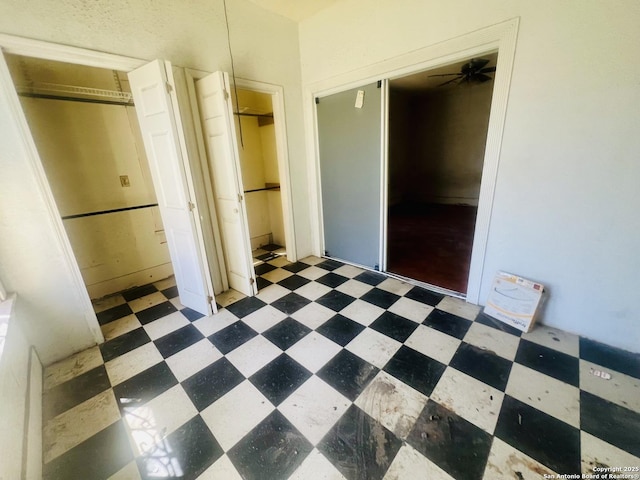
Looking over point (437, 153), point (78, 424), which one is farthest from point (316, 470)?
point (437, 153)

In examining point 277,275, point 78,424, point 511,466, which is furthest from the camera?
point 277,275

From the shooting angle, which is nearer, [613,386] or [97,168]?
[613,386]

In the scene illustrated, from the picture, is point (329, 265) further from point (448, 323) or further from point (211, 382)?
point (211, 382)

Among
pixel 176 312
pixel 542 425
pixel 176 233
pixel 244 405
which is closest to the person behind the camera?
pixel 542 425

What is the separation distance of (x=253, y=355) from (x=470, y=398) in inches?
56.7

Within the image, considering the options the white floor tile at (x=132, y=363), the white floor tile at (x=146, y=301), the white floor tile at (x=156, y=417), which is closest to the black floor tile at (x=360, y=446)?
the white floor tile at (x=156, y=417)

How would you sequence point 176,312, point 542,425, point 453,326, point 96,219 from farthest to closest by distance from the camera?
point 96,219 < point 176,312 < point 453,326 < point 542,425

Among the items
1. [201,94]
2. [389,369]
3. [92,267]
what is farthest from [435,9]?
[92,267]

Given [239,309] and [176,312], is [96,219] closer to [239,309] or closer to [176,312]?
[176,312]

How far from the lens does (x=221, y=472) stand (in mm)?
1202

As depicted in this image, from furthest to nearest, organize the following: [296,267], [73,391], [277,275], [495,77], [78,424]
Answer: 1. [296,267]
2. [277,275]
3. [495,77]
4. [73,391]
5. [78,424]

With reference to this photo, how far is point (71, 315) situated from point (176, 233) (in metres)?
0.95

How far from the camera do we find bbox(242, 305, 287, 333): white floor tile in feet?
7.36

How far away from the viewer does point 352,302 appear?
2541mm
